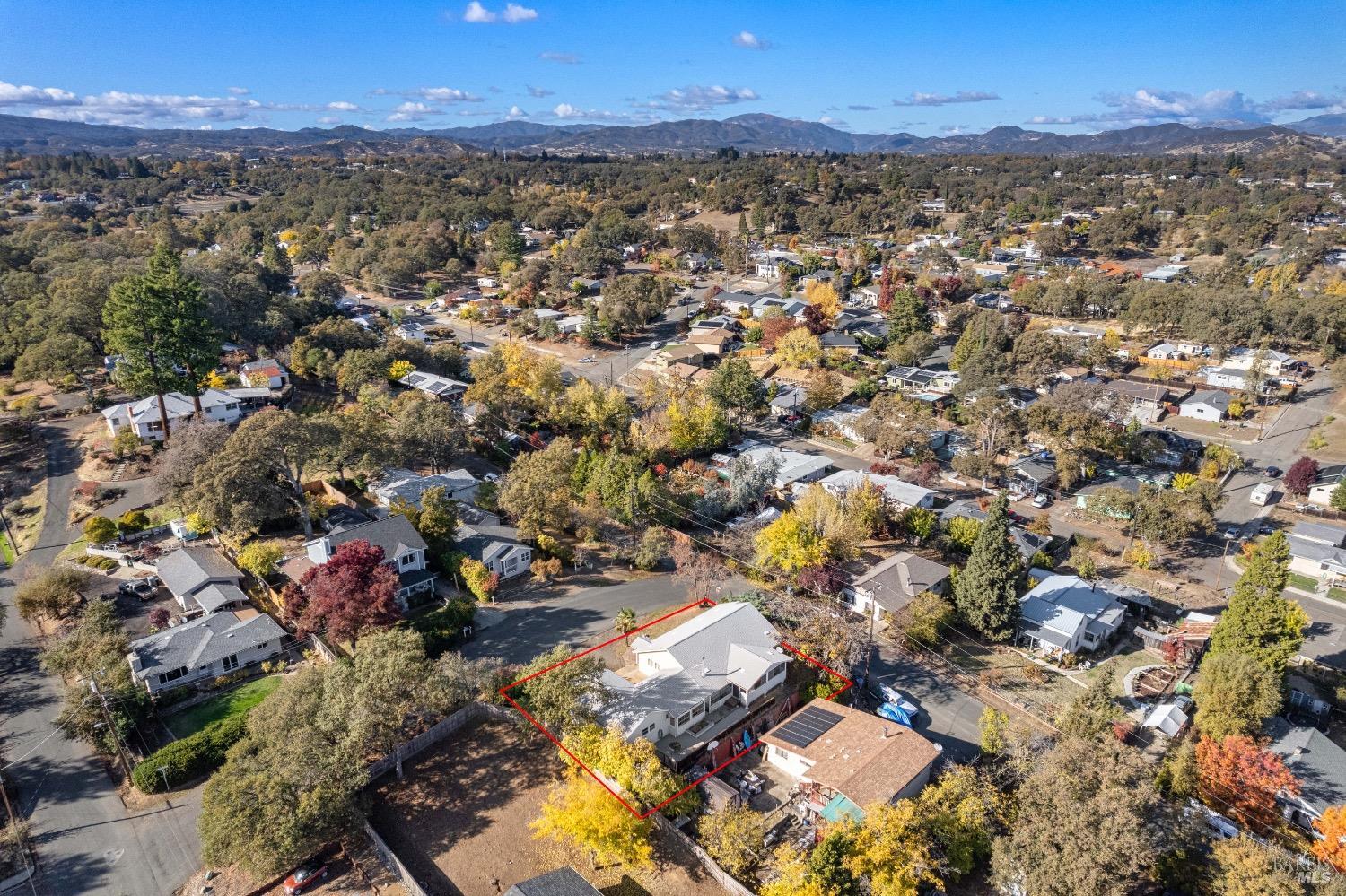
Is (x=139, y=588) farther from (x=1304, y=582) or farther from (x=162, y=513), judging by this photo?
(x=1304, y=582)

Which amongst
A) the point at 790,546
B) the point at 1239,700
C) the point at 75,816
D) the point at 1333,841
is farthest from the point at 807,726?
the point at 75,816

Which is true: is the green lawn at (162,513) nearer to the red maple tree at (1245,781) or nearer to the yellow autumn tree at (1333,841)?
the red maple tree at (1245,781)

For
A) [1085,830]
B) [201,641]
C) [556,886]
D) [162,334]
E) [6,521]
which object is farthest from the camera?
[162,334]

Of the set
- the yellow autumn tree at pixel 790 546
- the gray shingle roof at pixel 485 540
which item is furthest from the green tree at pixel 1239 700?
the gray shingle roof at pixel 485 540

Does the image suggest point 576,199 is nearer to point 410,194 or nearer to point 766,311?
point 410,194

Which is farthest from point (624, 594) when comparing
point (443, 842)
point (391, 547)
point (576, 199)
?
point (576, 199)
